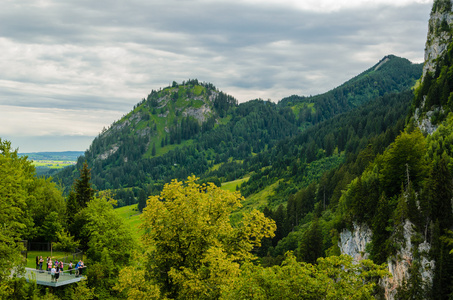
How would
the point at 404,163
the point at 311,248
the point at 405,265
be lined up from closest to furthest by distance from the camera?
1. the point at 405,265
2. the point at 404,163
3. the point at 311,248

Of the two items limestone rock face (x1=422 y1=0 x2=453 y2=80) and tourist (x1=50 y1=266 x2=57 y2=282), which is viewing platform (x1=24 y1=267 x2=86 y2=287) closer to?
tourist (x1=50 y1=266 x2=57 y2=282)

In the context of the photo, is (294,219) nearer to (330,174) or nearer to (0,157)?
(330,174)

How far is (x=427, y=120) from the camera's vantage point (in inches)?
3873

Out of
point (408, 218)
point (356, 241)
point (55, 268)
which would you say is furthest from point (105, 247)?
point (356, 241)

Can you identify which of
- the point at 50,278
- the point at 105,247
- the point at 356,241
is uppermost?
the point at 105,247

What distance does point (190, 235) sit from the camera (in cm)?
2325

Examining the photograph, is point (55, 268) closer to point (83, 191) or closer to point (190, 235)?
point (83, 191)

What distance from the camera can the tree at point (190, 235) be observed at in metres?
22.8

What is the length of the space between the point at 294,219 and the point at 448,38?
84454 millimetres

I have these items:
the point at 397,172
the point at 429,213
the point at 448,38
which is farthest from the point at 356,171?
the point at 429,213

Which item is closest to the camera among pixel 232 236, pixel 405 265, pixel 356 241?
pixel 232 236

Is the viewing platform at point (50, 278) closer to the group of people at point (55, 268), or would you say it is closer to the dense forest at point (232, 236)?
the group of people at point (55, 268)

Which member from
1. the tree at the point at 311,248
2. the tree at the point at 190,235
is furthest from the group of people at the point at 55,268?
the tree at the point at 311,248

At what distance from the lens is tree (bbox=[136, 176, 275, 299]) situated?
22.8 meters
